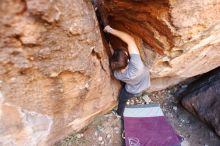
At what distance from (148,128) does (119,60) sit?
70 centimetres

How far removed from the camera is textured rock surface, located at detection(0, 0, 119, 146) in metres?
1.54

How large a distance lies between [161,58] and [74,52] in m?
0.76

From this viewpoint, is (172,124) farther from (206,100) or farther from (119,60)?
(119,60)

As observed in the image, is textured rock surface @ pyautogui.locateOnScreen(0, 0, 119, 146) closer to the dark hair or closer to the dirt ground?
the dark hair

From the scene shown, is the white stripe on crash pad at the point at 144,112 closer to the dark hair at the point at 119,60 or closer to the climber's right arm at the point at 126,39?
the dark hair at the point at 119,60

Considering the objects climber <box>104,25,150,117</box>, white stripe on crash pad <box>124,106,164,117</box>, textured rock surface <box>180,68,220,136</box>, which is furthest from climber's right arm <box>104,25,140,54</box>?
textured rock surface <box>180,68,220,136</box>

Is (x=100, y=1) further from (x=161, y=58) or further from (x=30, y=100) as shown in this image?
(x=30, y=100)

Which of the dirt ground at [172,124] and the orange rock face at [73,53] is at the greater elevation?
the orange rock face at [73,53]

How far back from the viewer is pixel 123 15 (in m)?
2.19

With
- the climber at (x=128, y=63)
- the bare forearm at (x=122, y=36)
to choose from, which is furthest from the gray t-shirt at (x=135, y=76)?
the bare forearm at (x=122, y=36)

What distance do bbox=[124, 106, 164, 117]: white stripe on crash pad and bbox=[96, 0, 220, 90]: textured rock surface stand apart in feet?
1.02

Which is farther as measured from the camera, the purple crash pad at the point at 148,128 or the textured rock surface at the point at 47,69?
the purple crash pad at the point at 148,128

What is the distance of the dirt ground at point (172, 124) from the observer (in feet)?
8.16

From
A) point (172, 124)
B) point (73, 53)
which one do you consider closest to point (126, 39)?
point (73, 53)
